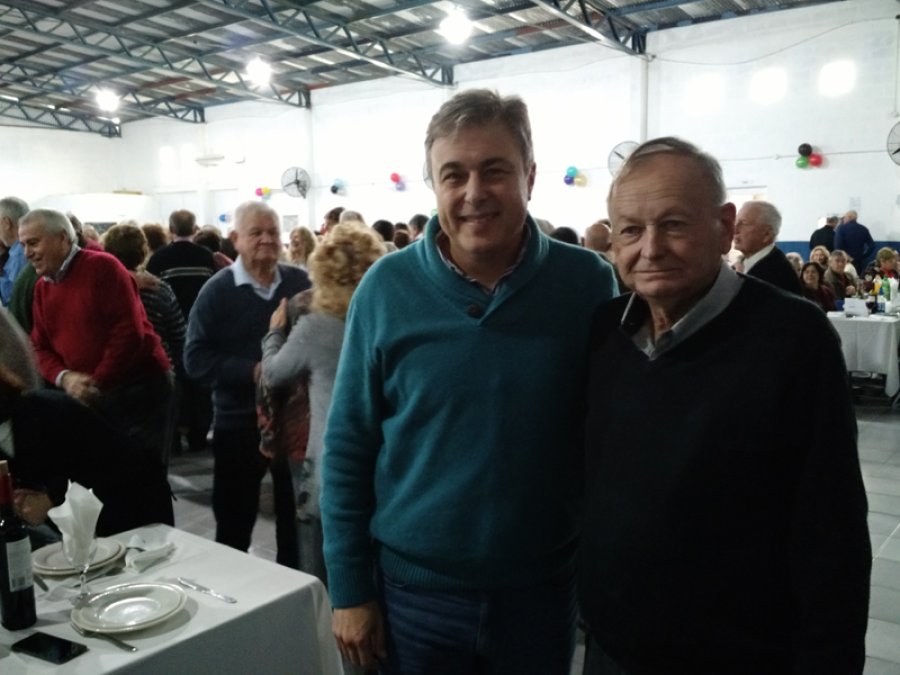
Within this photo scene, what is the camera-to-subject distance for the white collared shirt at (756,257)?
3.90 m

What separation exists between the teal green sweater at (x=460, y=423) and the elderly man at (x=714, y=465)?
0.14 metres

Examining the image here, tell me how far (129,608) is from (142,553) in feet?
0.86

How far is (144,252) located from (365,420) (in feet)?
11.2

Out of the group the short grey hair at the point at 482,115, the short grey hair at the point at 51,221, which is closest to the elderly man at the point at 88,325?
the short grey hair at the point at 51,221

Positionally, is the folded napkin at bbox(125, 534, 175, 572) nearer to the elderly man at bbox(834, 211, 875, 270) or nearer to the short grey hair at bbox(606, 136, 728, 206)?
the short grey hair at bbox(606, 136, 728, 206)

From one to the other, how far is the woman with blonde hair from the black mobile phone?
2.94 ft

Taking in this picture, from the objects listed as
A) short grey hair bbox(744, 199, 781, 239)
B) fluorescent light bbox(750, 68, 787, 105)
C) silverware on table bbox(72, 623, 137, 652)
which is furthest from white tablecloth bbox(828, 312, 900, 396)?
silverware on table bbox(72, 623, 137, 652)

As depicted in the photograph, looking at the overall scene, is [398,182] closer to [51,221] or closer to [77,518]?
[51,221]

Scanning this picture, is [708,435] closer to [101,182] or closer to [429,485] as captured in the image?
[429,485]

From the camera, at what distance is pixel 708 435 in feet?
3.36

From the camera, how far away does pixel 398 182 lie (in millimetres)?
13016

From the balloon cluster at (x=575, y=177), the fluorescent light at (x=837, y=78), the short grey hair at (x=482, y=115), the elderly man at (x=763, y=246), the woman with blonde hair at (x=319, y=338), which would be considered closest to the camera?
the short grey hair at (x=482, y=115)

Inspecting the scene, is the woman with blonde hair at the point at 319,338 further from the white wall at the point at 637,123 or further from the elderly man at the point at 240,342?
the white wall at the point at 637,123

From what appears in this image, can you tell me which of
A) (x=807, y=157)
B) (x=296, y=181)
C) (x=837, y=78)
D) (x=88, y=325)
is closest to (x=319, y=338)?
(x=88, y=325)
